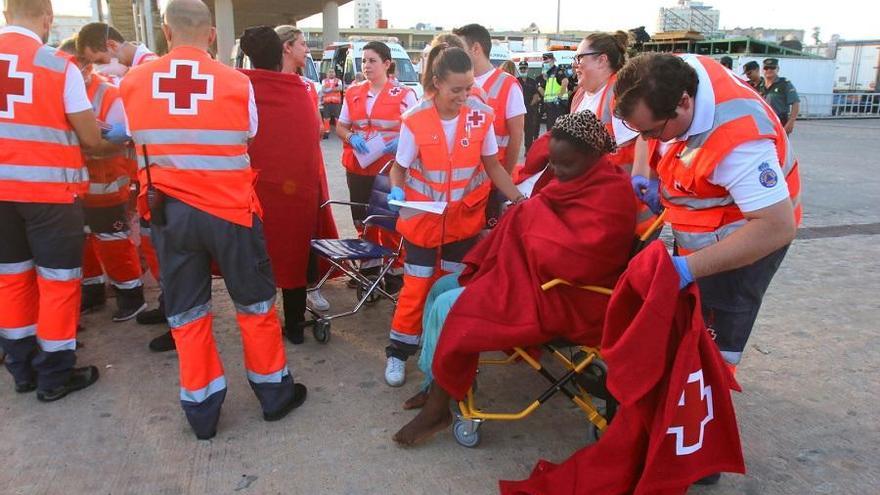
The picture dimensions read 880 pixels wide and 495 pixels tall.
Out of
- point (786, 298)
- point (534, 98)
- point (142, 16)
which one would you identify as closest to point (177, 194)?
Result: point (786, 298)

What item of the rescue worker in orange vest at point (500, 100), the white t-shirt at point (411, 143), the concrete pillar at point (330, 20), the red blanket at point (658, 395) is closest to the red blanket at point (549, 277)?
the red blanket at point (658, 395)

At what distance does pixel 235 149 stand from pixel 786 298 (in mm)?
4170

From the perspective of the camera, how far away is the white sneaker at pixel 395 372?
3439mm

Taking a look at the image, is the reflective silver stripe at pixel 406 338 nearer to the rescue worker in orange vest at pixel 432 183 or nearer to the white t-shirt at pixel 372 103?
the rescue worker in orange vest at pixel 432 183

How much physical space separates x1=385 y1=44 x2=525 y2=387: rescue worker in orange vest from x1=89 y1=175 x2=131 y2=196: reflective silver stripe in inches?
76.5

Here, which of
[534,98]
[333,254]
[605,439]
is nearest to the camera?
[605,439]

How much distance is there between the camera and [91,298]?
14.6ft

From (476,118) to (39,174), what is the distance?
2.20 meters

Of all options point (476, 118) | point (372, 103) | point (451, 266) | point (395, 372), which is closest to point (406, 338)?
point (395, 372)

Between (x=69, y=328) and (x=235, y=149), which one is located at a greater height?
(x=235, y=149)

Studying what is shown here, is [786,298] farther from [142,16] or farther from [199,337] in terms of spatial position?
[142,16]

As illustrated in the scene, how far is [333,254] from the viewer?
12.9 feet

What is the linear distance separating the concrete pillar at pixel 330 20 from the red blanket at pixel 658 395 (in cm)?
2962

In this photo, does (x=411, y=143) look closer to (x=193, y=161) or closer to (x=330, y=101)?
(x=193, y=161)
